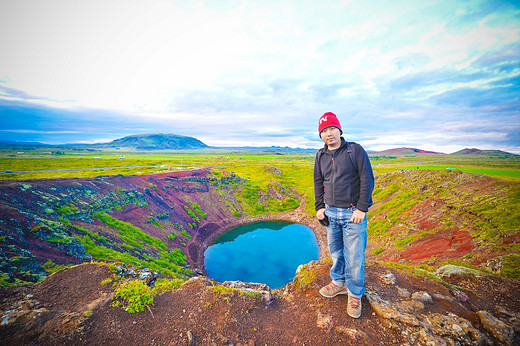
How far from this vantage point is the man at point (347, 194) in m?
4.96

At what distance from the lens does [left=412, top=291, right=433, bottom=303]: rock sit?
6259mm

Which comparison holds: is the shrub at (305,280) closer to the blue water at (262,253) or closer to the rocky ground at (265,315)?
the rocky ground at (265,315)

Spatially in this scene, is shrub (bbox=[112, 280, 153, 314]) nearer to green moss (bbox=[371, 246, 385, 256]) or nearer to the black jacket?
the black jacket

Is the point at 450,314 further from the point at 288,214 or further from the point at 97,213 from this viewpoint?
the point at 288,214

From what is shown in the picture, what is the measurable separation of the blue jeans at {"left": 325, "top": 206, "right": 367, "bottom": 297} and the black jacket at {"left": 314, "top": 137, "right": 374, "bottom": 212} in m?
0.34

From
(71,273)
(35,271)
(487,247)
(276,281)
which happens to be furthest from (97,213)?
(487,247)

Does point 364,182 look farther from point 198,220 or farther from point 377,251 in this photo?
point 198,220

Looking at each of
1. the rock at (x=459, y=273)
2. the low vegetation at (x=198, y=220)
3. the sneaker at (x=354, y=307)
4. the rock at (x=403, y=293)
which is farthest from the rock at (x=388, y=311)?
the rock at (x=459, y=273)

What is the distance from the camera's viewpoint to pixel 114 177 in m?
35.8

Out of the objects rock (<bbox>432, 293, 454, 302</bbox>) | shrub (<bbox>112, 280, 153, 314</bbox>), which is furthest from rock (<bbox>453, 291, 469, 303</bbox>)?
shrub (<bbox>112, 280, 153, 314</bbox>)

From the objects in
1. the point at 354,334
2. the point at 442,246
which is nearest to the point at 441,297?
the point at 354,334

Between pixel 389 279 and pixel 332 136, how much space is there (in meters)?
6.36

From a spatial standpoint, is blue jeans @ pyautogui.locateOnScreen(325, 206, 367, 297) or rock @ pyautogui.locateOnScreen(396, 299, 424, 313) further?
rock @ pyautogui.locateOnScreen(396, 299, 424, 313)

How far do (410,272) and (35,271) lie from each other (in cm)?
2037
